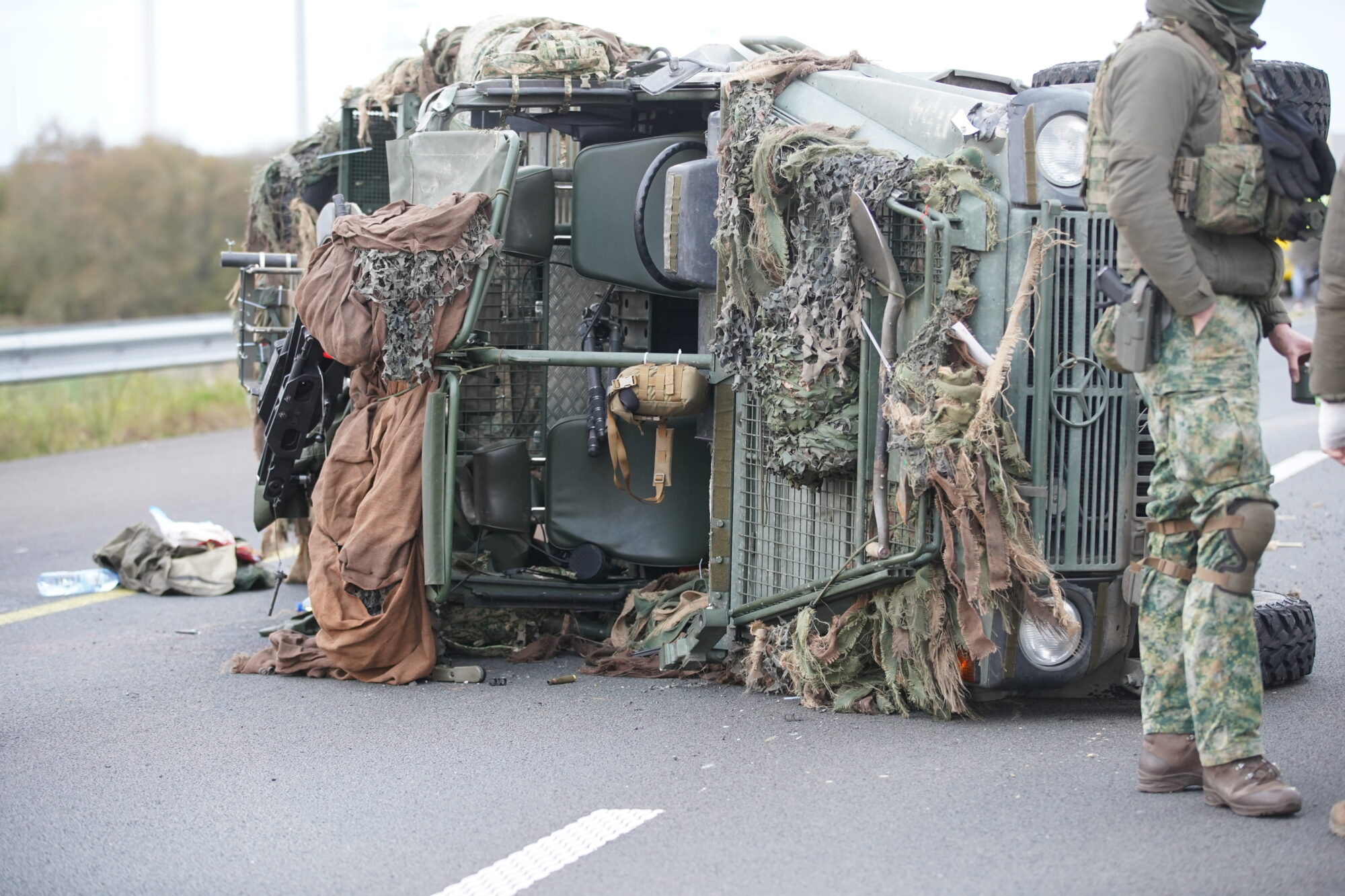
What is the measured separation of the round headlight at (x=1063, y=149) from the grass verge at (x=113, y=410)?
10.2 metres

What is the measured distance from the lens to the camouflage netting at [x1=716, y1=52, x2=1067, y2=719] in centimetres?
446

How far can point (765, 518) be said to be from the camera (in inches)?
210

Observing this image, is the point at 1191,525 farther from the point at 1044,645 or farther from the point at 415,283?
the point at 415,283

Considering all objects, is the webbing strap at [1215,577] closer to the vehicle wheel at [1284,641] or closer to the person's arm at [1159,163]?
the person's arm at [1159,163]

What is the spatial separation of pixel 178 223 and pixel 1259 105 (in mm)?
24347

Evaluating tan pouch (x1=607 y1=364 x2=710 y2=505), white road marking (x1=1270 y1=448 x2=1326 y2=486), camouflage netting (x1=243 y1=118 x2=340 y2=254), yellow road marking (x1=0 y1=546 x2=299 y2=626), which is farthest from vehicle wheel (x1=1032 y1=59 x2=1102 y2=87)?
white road marking (x1=1270 y1=448 x2=1326 y2=486)

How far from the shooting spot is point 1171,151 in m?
3.75

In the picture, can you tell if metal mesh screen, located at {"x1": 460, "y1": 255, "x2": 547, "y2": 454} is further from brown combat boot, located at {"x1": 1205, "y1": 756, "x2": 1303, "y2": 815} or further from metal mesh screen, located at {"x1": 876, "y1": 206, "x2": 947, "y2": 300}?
brown combat boot, located at {"x1": 1205, "y1": 756, "x2": 1303, "y2": 815}

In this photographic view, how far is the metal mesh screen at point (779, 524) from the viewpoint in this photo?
5020mm

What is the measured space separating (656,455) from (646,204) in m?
0.96

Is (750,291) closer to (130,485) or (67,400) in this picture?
(130,485)

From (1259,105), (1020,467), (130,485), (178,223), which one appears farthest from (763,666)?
(178,223)

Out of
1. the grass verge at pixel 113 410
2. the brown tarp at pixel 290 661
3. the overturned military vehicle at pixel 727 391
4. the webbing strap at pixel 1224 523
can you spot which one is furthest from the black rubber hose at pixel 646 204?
the grass verge at pixel 113 410

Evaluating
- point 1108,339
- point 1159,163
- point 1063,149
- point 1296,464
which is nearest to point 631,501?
point 1063,149
